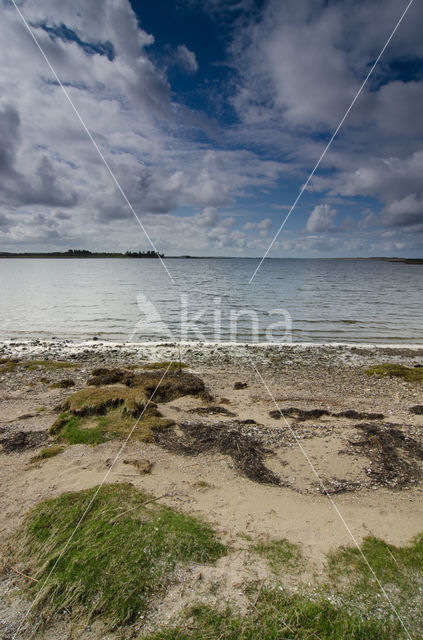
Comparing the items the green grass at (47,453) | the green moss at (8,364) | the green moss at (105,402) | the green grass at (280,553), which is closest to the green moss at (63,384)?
the green moss at (105,402)

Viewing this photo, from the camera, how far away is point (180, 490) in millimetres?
6078

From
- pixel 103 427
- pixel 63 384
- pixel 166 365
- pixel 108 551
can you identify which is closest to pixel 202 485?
pixel 108 551

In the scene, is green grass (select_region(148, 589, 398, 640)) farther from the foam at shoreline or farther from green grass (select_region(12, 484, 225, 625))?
the foam at shoreline

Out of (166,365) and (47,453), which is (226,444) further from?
(166,365)

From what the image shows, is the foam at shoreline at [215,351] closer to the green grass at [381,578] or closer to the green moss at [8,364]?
the green moss at [8,364]

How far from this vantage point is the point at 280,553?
182 inches

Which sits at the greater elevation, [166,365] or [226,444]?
[226,444]

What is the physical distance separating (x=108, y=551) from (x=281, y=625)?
2378 millimetres

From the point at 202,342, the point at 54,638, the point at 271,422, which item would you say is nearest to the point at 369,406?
the point at 271,422

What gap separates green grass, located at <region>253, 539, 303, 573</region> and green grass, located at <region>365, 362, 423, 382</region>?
1163cm

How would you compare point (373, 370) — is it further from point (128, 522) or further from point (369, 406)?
point (128, 522)

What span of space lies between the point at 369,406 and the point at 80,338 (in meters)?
18.6

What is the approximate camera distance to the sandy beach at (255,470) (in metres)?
4.77

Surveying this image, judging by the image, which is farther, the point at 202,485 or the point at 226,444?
the point at 226,444
